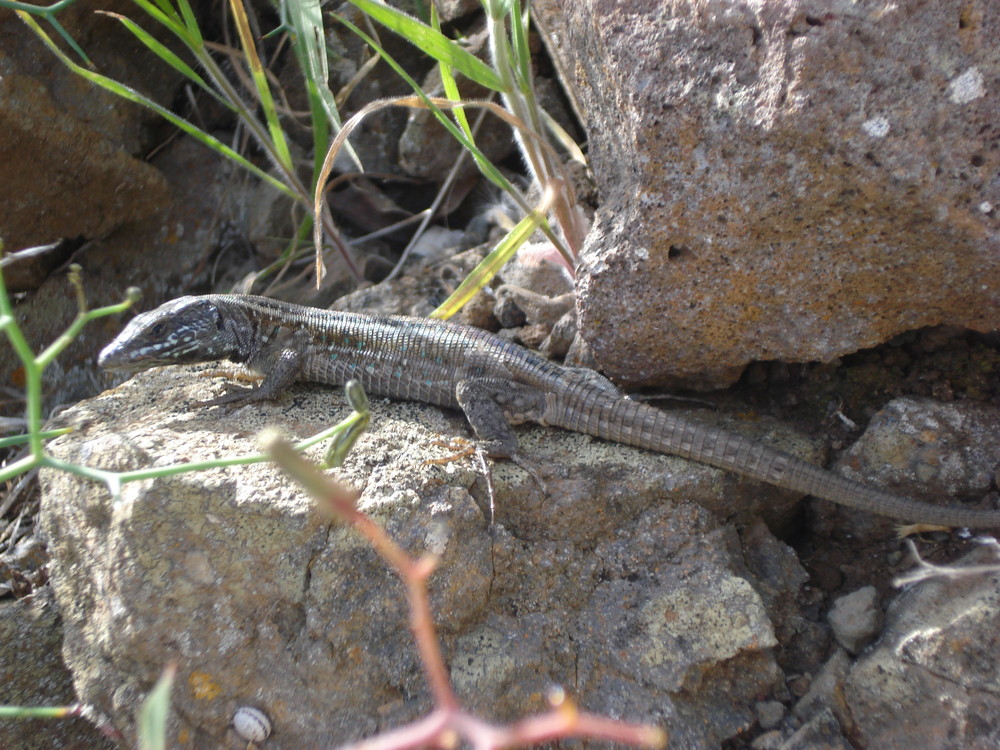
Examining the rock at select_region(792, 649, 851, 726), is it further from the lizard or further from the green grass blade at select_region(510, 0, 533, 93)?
the green grass blade at select_region(510, 0, 533, 93)

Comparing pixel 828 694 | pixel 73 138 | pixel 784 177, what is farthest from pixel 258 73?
pixel 828 694

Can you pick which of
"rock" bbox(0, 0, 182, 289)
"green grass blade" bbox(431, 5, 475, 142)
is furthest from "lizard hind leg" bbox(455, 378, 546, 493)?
"rock" bbox(0, 0, 182, 289)

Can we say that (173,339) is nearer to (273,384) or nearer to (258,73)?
(273,384)

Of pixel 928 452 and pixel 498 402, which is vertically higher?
pixel 498 402

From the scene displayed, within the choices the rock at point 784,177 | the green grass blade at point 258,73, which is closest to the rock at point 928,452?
the rock at point 784,177

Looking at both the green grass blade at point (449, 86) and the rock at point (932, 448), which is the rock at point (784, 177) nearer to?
the rock at point (932, 448)

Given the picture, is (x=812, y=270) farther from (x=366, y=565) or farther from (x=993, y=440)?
(x=366, y=565)
